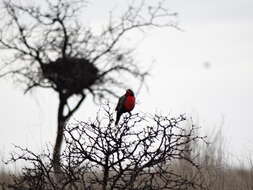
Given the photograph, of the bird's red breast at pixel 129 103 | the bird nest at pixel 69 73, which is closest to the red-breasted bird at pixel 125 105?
the bird's red breast at pixel 129 103

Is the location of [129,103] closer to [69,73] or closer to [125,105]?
[125,105]

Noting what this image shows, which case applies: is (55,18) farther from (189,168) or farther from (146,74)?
(189,168)

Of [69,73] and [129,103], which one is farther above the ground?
[69,73]

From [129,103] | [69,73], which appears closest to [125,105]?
[129,103]

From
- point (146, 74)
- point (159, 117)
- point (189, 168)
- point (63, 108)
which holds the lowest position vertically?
point (159, 117)

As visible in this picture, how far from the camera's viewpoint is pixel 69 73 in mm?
10523

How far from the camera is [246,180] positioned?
7453 mm

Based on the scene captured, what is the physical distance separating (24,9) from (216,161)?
205 inches

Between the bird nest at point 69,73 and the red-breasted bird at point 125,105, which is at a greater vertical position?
the bird nest at point 69,73

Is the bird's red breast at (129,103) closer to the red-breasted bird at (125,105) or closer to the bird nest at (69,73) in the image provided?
the red-breasted bird at (125,105)

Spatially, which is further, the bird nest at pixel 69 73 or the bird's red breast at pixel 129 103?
the bird nest at pixel 69 73

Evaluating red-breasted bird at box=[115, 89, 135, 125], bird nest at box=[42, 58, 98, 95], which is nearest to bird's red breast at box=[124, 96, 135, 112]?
red-breasted bird at box=[115, 89, 135, 125]

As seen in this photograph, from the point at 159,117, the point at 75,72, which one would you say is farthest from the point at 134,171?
the point at 75,72

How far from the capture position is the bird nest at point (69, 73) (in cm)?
1048
